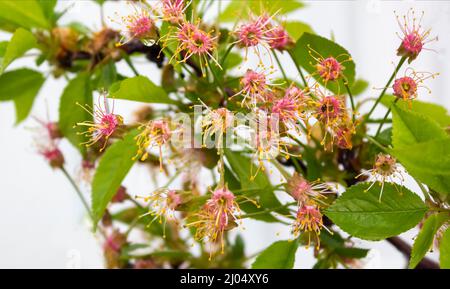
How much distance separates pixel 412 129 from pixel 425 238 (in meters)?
0.07

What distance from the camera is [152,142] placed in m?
0.40

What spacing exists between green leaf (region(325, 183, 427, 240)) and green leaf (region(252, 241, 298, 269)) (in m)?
0.07

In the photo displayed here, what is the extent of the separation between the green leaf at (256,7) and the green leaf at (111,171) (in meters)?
0.13

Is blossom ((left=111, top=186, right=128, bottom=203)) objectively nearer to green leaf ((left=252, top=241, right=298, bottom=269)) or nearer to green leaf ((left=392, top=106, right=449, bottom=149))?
green leaf ((left=252, top=241, right=298, bottom=269))

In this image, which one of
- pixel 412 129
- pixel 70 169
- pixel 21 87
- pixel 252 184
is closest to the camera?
pixel 412 129

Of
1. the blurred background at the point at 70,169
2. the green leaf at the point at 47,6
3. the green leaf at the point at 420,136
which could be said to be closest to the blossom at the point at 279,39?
the green leaf at the point at 420,136

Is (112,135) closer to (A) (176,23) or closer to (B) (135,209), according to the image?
(A) (176,23)

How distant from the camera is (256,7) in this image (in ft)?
1.68

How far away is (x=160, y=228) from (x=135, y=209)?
85 mm

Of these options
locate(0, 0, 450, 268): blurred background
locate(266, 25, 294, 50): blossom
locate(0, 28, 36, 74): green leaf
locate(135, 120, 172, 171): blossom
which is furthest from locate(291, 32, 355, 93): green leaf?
locate(0, 0, 450, 268): blurred background

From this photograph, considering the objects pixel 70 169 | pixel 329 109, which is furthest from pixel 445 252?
pixel 70 169

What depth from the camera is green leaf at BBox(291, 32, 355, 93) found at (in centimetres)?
43

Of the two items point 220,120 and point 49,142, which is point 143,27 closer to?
point 220,120
